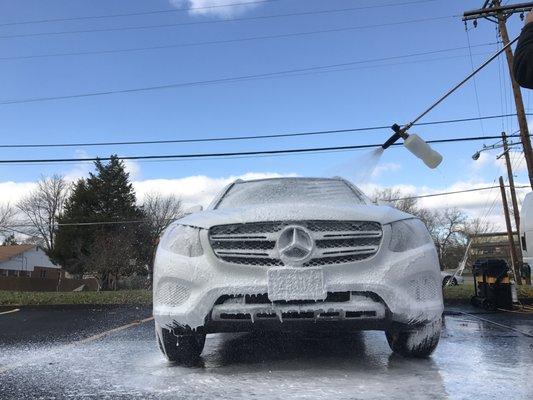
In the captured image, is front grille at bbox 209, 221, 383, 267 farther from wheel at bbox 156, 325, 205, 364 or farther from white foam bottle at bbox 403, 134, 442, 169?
white foam bottle at bbox 403, 134, 442, 169

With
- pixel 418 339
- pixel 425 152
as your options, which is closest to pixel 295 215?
pixel 418 339

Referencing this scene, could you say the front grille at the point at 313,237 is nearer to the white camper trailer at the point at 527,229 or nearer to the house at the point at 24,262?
the white camper trailer at the point at 527,229

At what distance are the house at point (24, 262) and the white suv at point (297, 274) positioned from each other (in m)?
53.5

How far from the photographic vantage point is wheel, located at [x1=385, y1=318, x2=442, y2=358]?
11.8 ft

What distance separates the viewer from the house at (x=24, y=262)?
54.3 metres

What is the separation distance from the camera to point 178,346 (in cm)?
373

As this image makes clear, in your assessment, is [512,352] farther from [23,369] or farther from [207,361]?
[23,369]

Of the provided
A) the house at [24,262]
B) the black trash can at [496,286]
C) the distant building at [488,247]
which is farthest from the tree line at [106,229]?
the distant building at [488,247]

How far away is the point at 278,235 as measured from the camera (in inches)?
137

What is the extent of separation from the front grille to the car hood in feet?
0.11

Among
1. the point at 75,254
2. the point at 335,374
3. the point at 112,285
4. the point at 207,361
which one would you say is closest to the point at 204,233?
the point at 207,361

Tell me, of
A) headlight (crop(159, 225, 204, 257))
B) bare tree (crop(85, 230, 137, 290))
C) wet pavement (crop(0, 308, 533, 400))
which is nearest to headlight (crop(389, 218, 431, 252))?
wet pavement (crop(0, 308, 533, 400))

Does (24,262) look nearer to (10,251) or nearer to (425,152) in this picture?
(10,251)

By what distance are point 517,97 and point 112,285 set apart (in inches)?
1077
